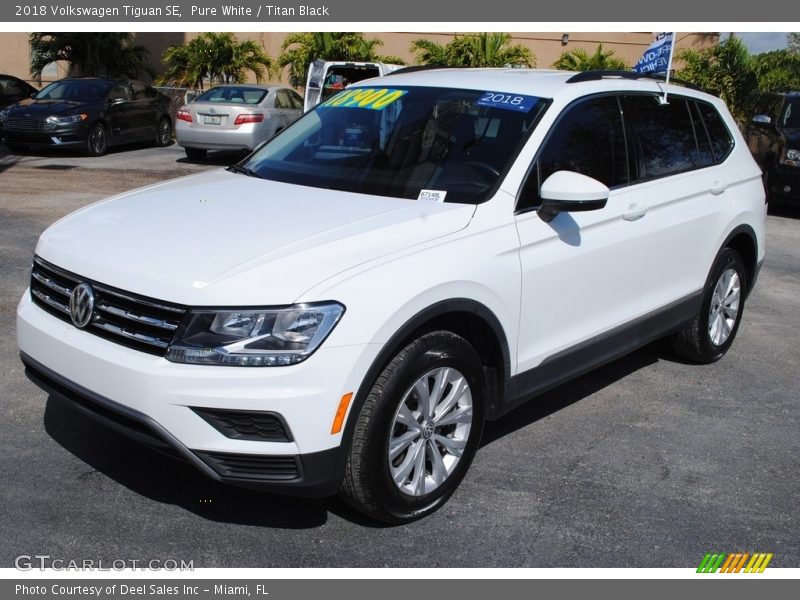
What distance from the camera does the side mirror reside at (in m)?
4.04

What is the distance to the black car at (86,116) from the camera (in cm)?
1611

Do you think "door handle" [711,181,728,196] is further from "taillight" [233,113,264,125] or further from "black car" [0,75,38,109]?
"black car" [0,75,38,109]

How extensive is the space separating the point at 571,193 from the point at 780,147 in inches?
374

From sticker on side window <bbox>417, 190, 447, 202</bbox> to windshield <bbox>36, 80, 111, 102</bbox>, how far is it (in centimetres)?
1445

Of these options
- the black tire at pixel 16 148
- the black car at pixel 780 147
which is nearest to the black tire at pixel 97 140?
the black tire at pixel 16 148

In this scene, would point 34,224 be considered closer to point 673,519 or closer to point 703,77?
point 673,519

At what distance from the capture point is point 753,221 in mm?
6047

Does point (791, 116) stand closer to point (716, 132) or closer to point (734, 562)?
point (716, 132)

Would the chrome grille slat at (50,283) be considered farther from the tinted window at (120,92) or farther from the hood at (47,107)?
the tinted window at (120,92)

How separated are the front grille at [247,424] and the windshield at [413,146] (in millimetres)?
1385

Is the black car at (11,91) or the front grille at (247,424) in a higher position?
the front grille at (247,424)

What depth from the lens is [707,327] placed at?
5895 mm

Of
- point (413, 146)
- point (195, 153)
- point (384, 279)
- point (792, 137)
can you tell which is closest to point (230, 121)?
point (195, 153)

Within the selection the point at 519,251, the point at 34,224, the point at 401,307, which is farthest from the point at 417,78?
the point at 34,224
